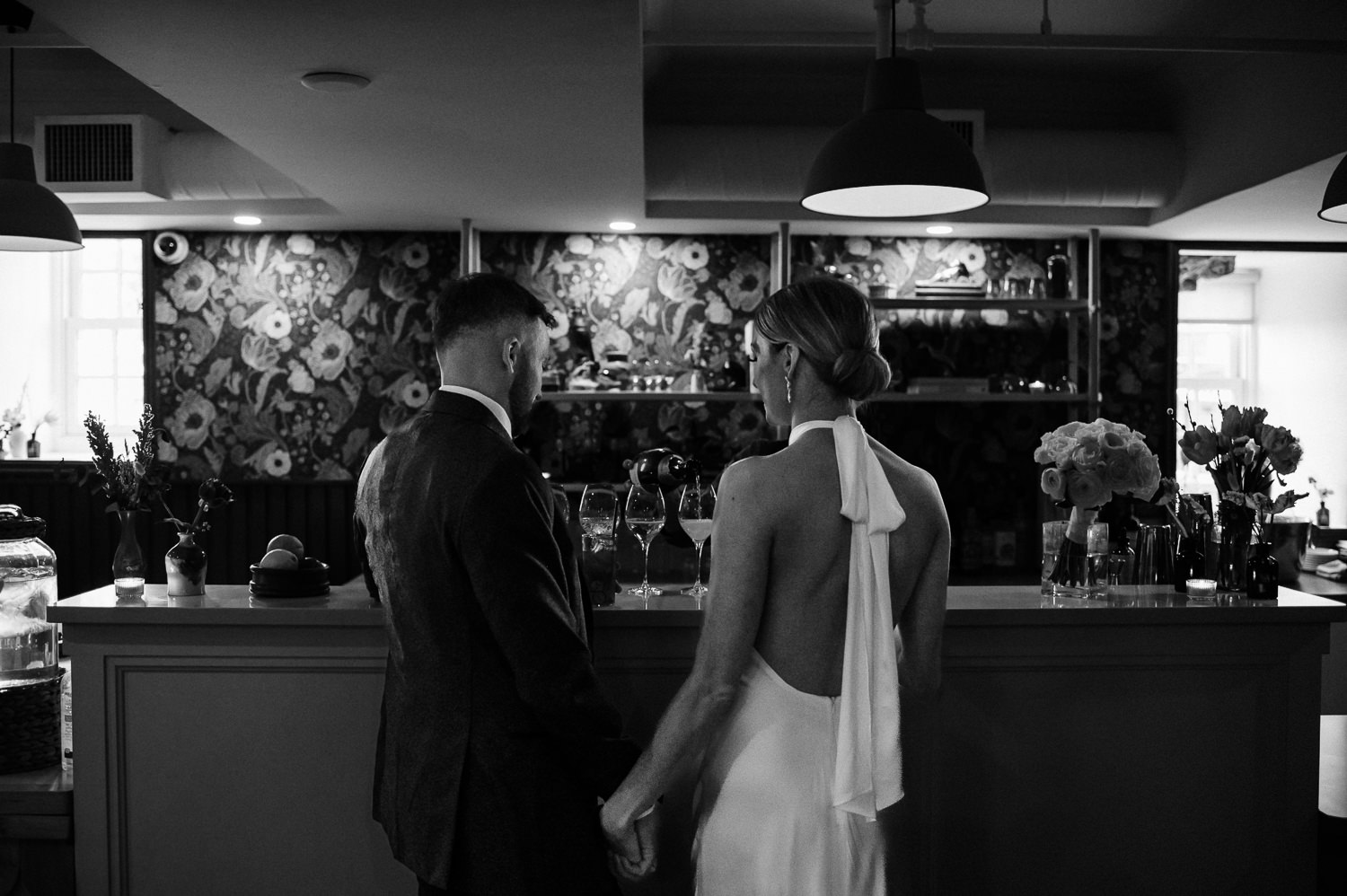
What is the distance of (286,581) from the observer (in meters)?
2.46

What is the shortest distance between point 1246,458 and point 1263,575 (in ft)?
0.92

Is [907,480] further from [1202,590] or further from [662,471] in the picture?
[1202,590]

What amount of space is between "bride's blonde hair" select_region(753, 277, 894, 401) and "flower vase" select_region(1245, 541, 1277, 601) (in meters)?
1.36

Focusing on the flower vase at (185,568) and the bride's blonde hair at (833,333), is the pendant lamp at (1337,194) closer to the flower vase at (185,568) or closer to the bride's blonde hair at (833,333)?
the bride's blonde hair at (833,333)

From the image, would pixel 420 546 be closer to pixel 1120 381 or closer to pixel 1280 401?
pixel 1120 381

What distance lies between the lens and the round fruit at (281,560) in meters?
2.47

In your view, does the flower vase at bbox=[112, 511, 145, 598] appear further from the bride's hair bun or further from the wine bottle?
the bride's hair bun

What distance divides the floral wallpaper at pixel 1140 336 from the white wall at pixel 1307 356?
146cm

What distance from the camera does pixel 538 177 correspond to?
4.51m

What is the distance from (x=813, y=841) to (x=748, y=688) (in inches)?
9.8

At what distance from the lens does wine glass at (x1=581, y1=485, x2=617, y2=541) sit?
7.84 feet

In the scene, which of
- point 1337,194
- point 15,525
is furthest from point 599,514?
point 1337,194

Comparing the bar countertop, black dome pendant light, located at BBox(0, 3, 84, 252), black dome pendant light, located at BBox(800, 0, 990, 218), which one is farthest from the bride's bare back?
black dome pendant light, located at BBox(0, 3, 84, 252)

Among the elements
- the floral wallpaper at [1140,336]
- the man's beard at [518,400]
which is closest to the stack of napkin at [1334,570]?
the floral wallpaper at [1140,336]
